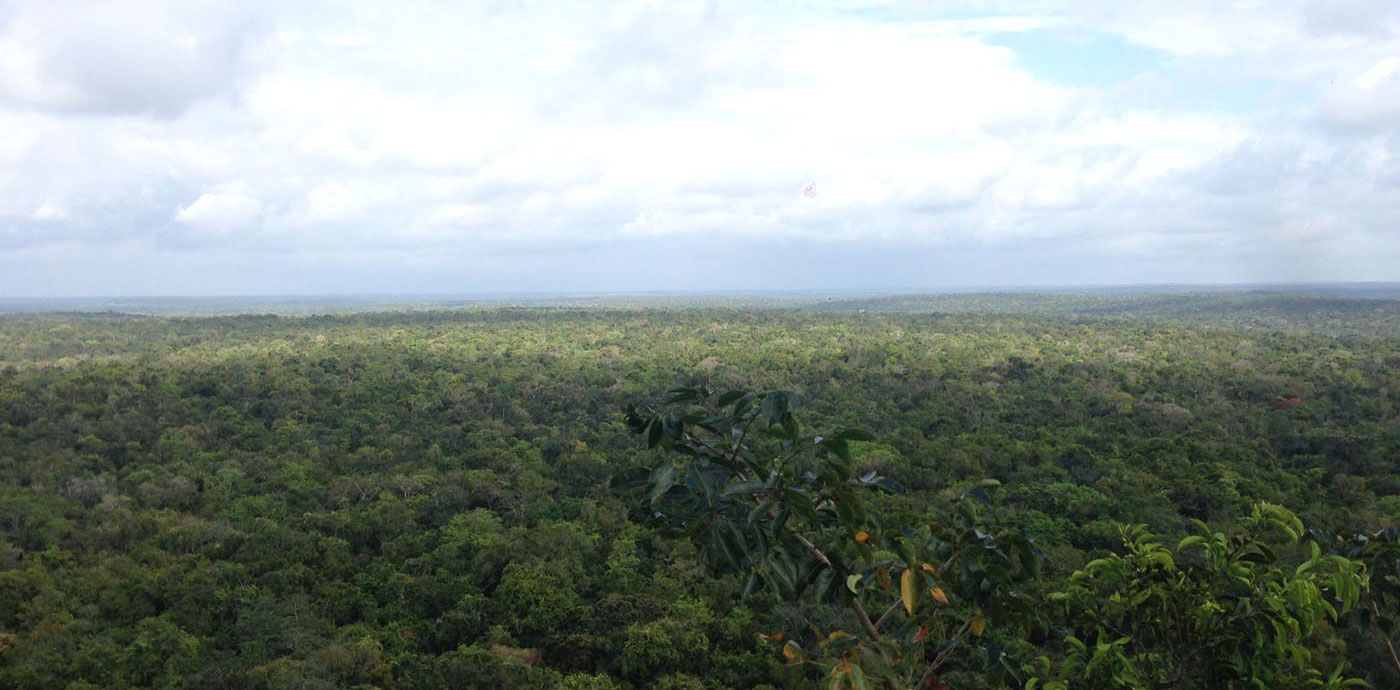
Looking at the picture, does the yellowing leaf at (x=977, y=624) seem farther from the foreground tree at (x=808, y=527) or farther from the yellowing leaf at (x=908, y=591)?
the yellowing leaf at (x=908, y=591)

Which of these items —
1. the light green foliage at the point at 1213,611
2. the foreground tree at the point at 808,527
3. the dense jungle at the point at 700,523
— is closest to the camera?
the foreground tree at the point at 808,527

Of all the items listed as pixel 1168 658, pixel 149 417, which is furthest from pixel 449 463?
pixel 1168 658

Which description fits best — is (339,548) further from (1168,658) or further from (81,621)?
(1168,658)

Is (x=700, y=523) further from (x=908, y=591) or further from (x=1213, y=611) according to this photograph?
(x=1213, y=611)

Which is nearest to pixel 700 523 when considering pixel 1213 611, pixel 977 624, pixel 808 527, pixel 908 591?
pixel 808 527

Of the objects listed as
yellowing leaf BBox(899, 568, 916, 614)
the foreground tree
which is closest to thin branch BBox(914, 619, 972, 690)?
the foreground tree

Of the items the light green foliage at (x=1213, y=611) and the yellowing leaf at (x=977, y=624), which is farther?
the light green foliage at (x=1213, y=611)

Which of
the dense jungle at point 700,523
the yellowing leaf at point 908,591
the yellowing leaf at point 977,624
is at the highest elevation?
the yellowing leaf at point 908,591

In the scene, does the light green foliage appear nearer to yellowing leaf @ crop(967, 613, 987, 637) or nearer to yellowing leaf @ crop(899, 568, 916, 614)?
yellowing leaf @ crop(967, 613, 987, 637)

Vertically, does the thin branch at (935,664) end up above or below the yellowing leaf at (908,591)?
below

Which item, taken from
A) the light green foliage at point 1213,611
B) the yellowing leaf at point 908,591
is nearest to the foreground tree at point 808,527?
the yellowing leaf at point 908,591
